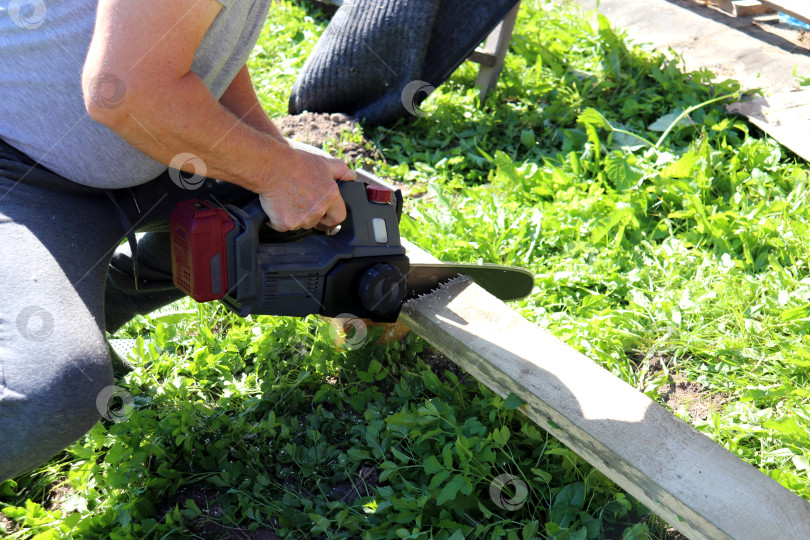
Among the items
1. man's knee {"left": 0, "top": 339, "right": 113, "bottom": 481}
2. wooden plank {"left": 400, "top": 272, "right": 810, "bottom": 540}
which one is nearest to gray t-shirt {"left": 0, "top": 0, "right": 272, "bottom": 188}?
man's knee {"left": 0, "top": 339, "right": 113, "bottom": 481}

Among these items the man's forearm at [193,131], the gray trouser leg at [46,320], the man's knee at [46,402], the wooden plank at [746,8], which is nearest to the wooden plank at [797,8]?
the wooden plank at [746,8]

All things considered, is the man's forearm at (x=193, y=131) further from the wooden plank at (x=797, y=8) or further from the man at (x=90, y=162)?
the wooden plank at (x=797, y=8)

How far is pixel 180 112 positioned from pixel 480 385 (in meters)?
1.21

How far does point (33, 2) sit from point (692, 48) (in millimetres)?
3738

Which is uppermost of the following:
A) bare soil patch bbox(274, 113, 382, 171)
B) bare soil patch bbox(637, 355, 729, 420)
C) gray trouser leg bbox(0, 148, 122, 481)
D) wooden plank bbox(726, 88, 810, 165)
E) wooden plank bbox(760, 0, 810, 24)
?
wooden plank bbox(760, 0, 810, 24)

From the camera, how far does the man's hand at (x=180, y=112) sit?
141 cm

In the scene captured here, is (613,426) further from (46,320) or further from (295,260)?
(46,320)

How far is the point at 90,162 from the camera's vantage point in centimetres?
188

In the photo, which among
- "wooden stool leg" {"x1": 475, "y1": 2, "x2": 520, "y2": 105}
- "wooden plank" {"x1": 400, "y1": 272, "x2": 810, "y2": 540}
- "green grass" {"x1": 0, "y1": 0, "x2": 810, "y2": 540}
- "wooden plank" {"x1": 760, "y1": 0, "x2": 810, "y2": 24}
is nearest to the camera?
"wooden plank" {"x1": 400, "y1": 272, "x2": 810, "y2": 540}

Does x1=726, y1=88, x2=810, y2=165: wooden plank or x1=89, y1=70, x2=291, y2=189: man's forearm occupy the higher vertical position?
x1=89, y1=70, x2=291, y2=189: man's forearm

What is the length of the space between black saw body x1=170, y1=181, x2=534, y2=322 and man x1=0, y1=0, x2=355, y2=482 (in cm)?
8

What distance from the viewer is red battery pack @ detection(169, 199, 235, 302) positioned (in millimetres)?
1800

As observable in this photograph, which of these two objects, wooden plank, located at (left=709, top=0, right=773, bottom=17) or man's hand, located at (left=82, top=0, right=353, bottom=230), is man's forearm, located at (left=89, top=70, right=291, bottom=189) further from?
wooden plank, located at (left=709, top=0, right=773, bottom=17)

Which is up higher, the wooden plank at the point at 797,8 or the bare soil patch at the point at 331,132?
the wooden plank at the point at 797,8
